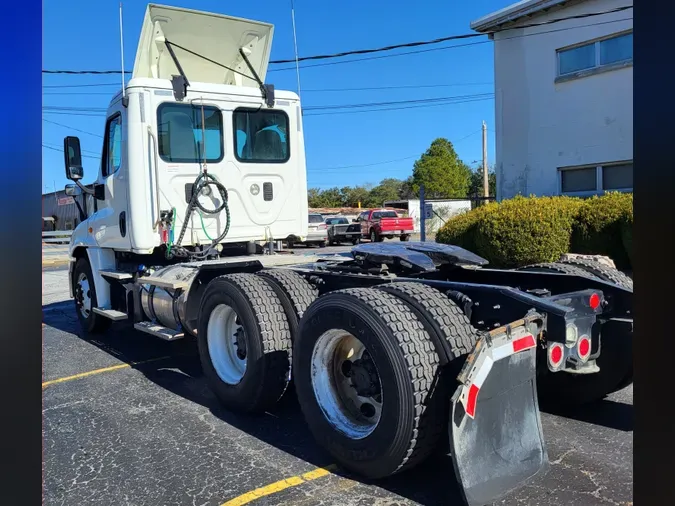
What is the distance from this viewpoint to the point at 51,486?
143 inches

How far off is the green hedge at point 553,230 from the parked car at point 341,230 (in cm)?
1897

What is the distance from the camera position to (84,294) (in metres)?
8.05

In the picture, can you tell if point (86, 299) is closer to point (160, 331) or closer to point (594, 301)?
point (160, 331)

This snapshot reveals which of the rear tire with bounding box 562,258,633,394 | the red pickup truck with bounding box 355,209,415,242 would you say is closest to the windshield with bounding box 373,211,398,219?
the red pickup truck with bounding box 355,209,415,242

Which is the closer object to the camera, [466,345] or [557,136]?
[466,345]

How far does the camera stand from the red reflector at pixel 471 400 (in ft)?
9.48

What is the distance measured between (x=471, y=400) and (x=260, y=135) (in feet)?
16.6

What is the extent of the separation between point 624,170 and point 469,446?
13.4m

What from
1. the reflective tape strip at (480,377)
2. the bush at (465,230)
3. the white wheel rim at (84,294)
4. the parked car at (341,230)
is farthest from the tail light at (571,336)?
the parked car at (341,230)

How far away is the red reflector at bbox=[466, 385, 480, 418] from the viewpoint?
2.89 m

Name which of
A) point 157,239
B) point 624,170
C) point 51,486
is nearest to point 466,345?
point 51,486

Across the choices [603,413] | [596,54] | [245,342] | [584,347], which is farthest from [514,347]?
[596,54]

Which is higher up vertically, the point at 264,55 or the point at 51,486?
the point at 264,55
